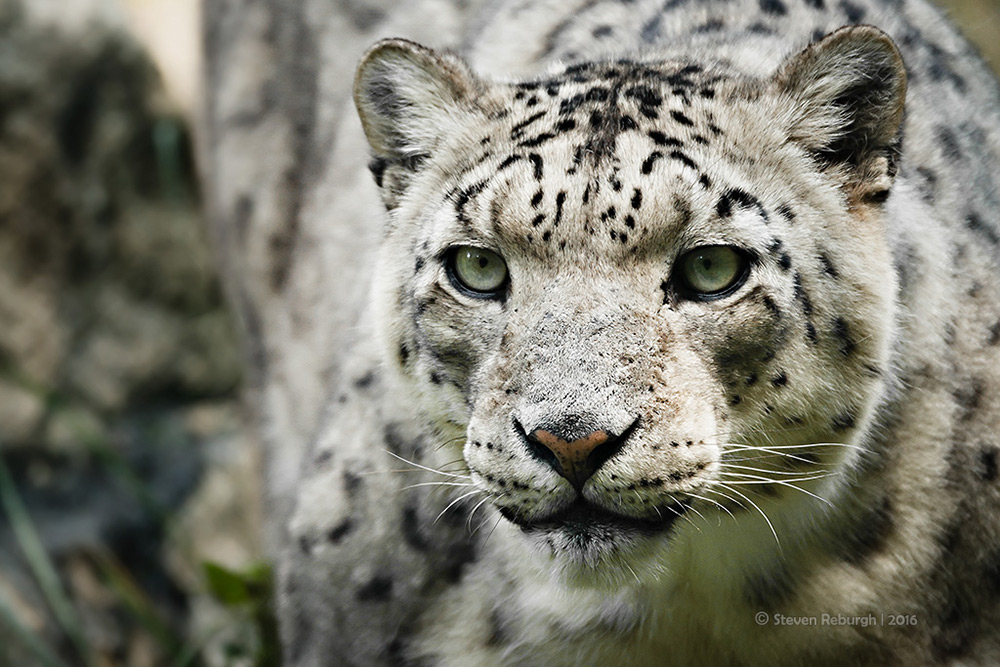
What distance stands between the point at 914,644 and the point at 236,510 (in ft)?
17.1

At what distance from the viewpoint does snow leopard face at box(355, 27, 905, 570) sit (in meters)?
3.07

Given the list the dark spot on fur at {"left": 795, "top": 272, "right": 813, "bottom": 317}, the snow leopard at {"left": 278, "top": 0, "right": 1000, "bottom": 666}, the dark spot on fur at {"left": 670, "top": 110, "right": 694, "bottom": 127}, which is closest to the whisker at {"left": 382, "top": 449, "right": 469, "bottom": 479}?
the snow leopard at {"left": 278, "top": 0, "right": 1000, "bottom": 666}

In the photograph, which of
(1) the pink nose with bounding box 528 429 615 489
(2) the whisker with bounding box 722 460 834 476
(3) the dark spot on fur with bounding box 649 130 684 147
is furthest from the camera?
(3) the dark spot on fur with bounding box 649 130 684 147

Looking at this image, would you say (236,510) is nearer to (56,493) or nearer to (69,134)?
(56,493)

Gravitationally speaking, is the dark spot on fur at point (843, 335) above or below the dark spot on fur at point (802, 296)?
below

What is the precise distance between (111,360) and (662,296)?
545 centimetres

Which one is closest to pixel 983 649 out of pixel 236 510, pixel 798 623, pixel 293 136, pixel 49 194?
pixel 798 623

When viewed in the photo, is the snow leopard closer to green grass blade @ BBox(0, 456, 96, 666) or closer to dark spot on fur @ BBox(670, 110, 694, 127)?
dark spot on fur @ BBox(670, 110, 694, 127)

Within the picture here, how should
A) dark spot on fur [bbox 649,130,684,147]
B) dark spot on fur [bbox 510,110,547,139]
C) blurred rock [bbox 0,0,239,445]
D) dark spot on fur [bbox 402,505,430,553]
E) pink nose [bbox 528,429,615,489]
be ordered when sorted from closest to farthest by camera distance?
pink nose [bbox 528,429,615,489]
dark spot on fur [bbox 649,130,684,147]
dark spot on fur [bbox 510,110,547,139]
dark spot on fur [bbox 402,505,430,553]
blurred rock [bbox 0,0,239,445]

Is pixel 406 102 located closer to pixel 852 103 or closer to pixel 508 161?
pixel 508 161

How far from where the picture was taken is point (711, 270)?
322 centimetres

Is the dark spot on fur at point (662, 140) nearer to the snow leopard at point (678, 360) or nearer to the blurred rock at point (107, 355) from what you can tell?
the snow leopard at point (678, 360)

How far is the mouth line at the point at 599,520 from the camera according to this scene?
3.15 metres

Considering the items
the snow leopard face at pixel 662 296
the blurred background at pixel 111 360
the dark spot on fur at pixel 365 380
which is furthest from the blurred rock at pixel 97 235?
the snow leopard face at pixel 662 296
